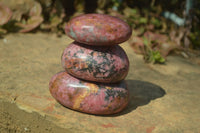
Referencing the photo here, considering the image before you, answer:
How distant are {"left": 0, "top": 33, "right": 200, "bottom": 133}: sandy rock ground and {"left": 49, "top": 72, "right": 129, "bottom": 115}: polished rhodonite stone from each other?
0.09 meters

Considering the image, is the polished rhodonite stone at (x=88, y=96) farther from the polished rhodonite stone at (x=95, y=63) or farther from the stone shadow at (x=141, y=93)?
the stone shadow at (x=141, y=93)

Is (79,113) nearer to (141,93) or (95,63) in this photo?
(95,63)

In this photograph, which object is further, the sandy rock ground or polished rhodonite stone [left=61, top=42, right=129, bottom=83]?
polished rhodonite stone [left=61, top=42, right=129, bottom=83]

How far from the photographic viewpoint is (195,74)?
15.9 feet

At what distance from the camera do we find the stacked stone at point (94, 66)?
3.01m

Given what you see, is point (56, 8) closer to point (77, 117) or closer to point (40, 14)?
point (40, 14)

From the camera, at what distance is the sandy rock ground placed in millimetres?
2914

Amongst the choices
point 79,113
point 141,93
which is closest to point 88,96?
point 79,113

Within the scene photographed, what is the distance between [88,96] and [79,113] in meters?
0.22

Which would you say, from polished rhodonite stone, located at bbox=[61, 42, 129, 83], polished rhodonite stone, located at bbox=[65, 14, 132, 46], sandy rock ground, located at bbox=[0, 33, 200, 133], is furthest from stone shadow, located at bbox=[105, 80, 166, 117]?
polished rhodonite stone, located at bbox=[65, 14, 132, 46]

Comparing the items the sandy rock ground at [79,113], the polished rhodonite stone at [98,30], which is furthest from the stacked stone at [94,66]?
the sandy rock ground at [79,113]

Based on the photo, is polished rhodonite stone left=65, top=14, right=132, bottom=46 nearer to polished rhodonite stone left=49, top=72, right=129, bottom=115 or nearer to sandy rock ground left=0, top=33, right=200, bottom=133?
polished rhodonite stone left=49, top=72, right=129, bottom=115

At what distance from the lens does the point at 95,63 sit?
3064mm

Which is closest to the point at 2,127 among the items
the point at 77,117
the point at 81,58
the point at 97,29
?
the point at 77,117
